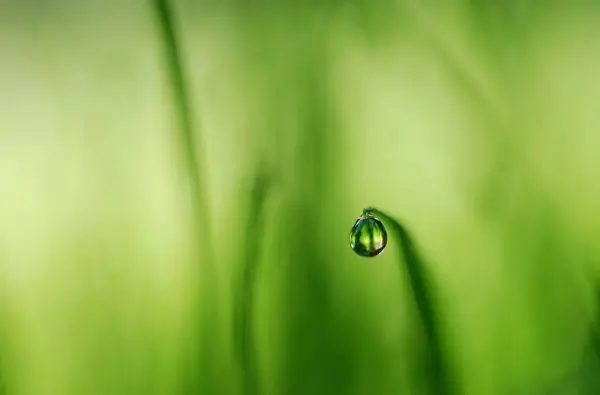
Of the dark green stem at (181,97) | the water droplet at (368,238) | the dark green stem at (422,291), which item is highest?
the dark green stem at (181,97)

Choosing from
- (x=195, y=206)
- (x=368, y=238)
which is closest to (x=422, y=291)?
(x=368, y=238)

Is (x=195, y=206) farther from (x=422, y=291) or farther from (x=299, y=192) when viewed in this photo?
(x=422, y=291)

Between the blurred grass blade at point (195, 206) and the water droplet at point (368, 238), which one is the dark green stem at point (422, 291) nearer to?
the water droplet at point (368, 238)

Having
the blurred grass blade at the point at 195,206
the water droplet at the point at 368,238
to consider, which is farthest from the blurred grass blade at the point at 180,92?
the water droplet at the point at 368,238

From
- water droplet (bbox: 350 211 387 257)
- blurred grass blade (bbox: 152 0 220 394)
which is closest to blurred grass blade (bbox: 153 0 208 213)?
blurred grass blade (bbox: 152 0 220 394)

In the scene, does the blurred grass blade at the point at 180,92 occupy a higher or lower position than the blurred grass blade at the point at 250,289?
higher

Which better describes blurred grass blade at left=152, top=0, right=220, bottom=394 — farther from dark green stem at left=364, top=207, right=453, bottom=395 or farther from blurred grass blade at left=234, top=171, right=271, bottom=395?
dark green stem at left=364, top=207, right=453, bottom=395

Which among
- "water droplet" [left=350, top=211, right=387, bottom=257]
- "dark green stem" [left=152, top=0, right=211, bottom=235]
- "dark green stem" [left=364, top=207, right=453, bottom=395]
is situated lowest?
"dark green stem" [left=364, top=207, right=453, bottom=395]
